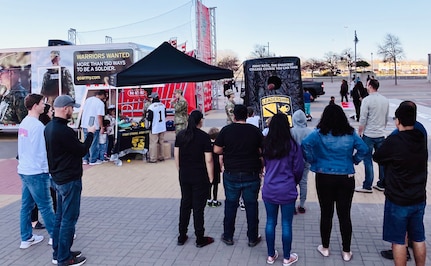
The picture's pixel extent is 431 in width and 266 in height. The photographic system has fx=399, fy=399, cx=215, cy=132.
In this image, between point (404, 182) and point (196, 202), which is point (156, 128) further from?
point (404, 182)

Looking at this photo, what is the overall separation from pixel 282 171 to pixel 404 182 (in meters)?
1.15

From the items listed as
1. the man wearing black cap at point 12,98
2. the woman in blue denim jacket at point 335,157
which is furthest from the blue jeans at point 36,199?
the man wearing black cap at point 12,98

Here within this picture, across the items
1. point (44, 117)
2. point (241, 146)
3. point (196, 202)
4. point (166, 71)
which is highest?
point (166, 71)

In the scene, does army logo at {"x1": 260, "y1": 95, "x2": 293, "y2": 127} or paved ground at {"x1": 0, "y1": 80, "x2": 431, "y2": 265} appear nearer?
paved ground at {"x1": 0, "y1": 80, "x2": 431, "y2": 265}

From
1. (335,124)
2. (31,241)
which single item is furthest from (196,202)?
(31,241)

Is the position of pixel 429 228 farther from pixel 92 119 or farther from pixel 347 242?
pixel 92 119

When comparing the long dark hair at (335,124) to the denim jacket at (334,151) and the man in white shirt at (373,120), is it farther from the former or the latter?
the man in white shirt at (373,120)

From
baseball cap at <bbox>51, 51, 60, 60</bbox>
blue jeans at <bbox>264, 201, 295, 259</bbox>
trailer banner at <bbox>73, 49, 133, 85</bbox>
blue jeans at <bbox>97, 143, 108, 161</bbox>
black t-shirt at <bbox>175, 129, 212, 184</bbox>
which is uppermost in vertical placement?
baseball cap at <bbox>51, 51, 60, 60</bbox>

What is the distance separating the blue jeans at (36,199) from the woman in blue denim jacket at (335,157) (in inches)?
119

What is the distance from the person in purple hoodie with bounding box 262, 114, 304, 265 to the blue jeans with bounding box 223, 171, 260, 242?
12.2 inches

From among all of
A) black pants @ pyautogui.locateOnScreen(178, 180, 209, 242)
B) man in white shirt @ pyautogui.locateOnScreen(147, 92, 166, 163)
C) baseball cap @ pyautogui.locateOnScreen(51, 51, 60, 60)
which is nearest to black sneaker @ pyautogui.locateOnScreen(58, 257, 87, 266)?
black pants @ pyautogui.locateOnScreen(178, 180, 209, 242)

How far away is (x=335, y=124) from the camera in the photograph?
4141 millimetres

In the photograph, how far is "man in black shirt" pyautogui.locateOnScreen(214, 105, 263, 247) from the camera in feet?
14.6

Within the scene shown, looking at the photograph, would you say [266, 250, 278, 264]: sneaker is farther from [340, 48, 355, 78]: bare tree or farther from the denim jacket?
[340, 48, 355, 78]: bare tree
